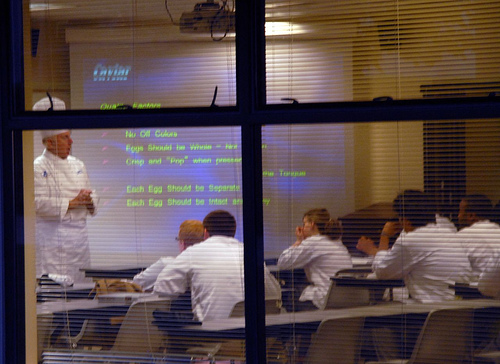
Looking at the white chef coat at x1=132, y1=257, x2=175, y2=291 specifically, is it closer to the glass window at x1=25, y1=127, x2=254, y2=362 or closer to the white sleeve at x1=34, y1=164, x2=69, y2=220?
the glass window at x1=25, y1=127, x2=254, y2=362

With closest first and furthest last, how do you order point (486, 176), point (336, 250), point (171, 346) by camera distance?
1. point (486, 176)
2. point (336, 250)
3. point (171, 346)

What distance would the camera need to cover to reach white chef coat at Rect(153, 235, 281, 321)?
2467 millimetres

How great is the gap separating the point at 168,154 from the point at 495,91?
1.24m

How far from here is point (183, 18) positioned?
2.54 m

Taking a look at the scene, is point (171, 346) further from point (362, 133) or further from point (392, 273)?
point (362, 133)

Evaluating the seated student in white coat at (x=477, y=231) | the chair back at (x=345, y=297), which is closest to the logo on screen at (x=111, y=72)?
the chair back at (x=345, y=297)

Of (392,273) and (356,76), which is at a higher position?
(356,76)

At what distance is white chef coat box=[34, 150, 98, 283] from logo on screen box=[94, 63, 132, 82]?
1.17ft

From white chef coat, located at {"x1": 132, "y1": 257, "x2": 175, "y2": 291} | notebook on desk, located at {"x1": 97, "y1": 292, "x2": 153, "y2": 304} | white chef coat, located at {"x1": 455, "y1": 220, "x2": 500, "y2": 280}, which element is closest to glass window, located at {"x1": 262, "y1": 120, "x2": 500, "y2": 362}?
white chef coat, located at {"x1": 455, "y1": 220, "x2": 500, "y2": 280}

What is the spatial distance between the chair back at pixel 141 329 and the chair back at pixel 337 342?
2.01 ft

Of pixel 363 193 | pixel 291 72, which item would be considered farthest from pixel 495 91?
pixel 291 72

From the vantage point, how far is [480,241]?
7.29 ft

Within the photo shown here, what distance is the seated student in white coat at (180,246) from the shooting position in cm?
250

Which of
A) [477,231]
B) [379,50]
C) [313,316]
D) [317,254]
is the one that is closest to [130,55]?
[379,50]
